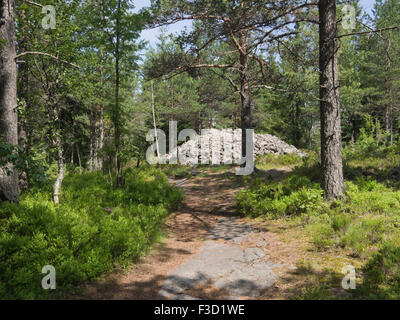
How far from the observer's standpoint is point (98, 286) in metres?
4.13

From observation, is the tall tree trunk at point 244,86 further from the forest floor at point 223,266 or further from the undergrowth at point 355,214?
the forest floor at point 223,266

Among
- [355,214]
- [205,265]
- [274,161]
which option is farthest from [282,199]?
[274,161]

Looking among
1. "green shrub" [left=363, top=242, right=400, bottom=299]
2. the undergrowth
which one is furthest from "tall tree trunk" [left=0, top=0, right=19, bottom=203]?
"green shrub" [left=363, top=242, right=400, bottom=299]

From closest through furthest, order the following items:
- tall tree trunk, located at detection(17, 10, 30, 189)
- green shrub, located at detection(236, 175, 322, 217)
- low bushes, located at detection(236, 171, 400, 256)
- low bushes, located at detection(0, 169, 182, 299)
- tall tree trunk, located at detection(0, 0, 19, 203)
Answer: low bushes, located at detection(0, 169, 182, 299), low bushes, located at detection(236, 171, 400, 256), tall tree trunk, located at detection(0, 0, 19, 203), green shrub, located at detection(236, 175, 322, 217), tall tree trunk, located at detection(17, 10, 30, 189)

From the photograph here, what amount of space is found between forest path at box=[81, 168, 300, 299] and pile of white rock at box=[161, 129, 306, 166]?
1141 cm

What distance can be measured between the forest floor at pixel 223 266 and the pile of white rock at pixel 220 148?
1183 centimetres

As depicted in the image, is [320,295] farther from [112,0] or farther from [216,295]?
[112,0]

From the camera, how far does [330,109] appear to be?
7445 mm

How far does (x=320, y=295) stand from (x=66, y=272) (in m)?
3.63

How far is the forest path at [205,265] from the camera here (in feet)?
13.2

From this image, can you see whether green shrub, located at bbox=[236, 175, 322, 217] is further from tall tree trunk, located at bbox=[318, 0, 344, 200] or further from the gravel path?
the gravel path

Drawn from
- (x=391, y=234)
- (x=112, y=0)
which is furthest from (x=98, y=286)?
(x=112, y=0)

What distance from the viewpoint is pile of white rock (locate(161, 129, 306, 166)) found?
64.1ft

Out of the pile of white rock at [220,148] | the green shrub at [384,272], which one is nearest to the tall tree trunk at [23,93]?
the green shrub at [384,272]
